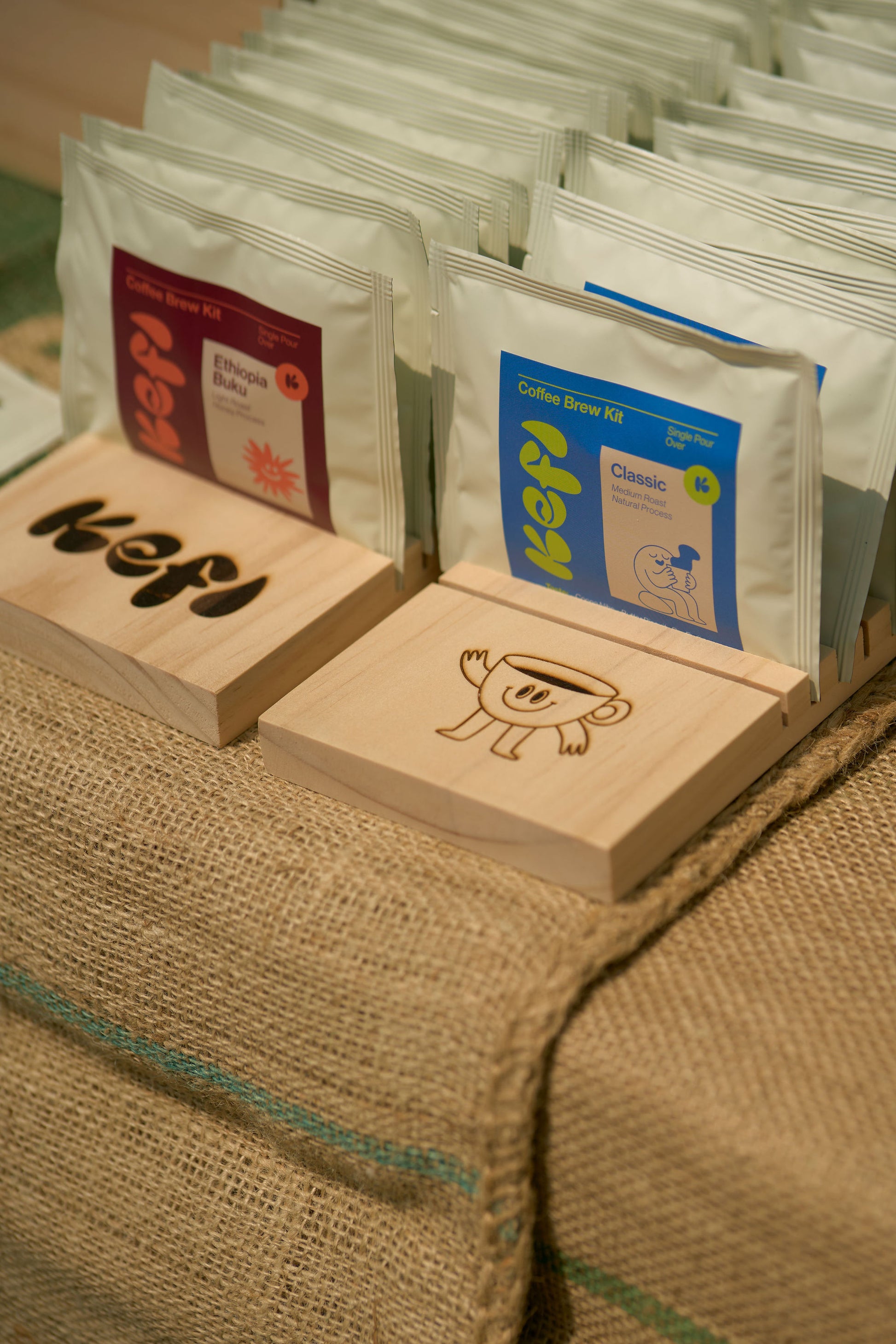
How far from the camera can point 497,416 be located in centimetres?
83

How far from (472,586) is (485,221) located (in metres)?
0.26

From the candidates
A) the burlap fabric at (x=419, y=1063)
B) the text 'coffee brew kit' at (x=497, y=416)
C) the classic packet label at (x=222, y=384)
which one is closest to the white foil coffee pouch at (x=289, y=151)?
the text 'coffee brew kit' at (x=497, y=416)

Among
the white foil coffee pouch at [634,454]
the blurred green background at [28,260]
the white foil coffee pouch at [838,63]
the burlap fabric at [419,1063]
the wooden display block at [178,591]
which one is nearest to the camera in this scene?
the burlap fabric at [419,1063]

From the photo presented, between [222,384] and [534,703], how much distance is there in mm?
349

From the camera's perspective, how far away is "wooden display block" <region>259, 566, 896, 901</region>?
27.3 inches

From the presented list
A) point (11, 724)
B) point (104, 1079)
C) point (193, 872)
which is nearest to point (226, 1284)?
point (104, 1079)

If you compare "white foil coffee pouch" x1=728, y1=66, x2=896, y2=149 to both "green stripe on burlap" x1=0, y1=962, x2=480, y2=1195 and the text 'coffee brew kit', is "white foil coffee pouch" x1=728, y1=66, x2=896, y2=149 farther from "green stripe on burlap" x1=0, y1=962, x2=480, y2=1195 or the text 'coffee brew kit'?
"green stripe on burlap" x1=0, y1=962, x2=480, y2=1195

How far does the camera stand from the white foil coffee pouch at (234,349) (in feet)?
2.78

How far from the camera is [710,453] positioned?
737mm

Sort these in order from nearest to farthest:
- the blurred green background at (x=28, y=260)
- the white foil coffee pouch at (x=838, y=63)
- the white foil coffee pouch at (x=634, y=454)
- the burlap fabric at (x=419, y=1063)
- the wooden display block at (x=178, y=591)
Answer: the burlap fabric at (x=419, y=1063), the white foil coffee pouch at (x=634, y=454), the wooden display block at (x=178, y=591), the white foil coffee pouch at (x=838, y=63), the blurred green background at (x=28, y=260)

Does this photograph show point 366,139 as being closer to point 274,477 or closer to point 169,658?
point 274,477

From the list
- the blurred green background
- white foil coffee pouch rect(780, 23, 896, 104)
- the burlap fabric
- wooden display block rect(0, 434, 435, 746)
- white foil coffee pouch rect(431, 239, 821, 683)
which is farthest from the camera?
the blurred green background

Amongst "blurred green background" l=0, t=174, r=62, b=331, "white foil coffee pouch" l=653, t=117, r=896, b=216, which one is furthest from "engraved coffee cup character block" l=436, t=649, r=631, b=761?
"blurred green background" l=0, t=174, r=62, b=331

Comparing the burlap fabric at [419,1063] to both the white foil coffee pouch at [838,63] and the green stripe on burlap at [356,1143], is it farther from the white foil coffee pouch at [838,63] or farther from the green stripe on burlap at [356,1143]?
the white foil coffee pouch at [838,63]
